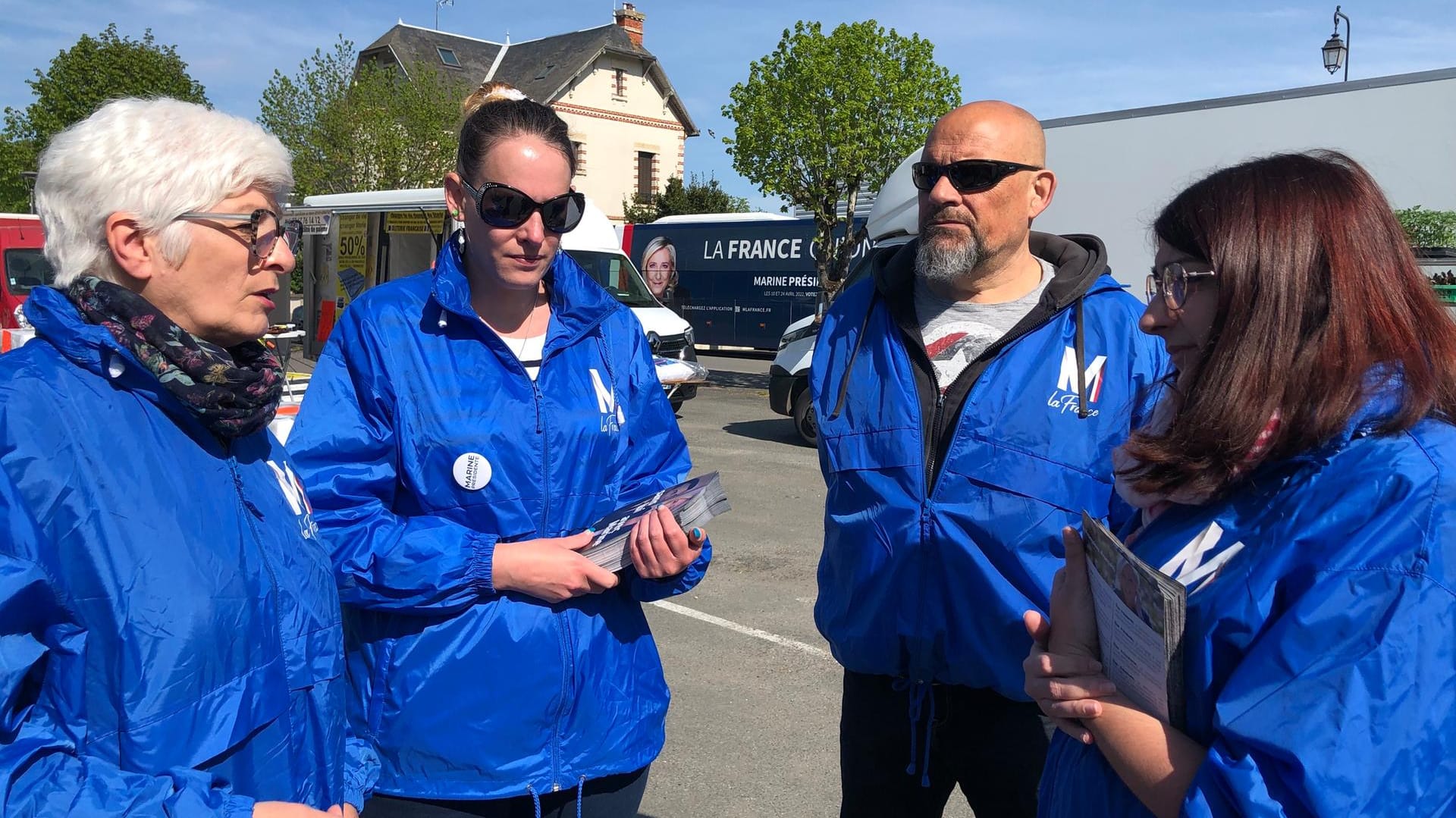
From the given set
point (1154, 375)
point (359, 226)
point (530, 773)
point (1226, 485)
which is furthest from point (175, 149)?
point (359, 226)

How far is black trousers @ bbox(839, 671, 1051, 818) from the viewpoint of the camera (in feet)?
8.15

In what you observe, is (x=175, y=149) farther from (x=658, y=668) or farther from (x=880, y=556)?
(x=880, y=556)

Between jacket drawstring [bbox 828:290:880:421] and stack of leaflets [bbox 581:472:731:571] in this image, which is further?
jacket drawstring [bbox 828:290:880:421]

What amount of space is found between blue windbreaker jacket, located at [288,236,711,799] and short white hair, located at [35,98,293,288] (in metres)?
0.61

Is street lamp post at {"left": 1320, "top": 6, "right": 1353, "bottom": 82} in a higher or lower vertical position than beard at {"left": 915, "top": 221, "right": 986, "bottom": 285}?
higher

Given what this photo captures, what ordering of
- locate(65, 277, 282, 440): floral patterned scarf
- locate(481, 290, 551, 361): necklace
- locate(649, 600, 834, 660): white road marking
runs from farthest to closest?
locate(649, 600, 834, 660): white road marking → locate(481, 290, 551, 361): necklace → locate(65, 277, 282, 440): floral patterned scarf

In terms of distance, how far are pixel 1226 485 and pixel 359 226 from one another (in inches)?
608

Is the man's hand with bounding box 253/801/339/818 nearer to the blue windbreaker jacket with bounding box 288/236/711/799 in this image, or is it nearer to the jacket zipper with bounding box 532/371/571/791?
the blue windbreaker jacket with bounding box 288/236/711/799

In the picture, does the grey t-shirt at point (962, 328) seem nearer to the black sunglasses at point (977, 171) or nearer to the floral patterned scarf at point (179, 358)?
the black sunglasses at point (977, 171)

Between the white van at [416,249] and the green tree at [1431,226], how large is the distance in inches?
310

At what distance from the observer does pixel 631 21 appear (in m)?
46.9

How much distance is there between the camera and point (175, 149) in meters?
1.58

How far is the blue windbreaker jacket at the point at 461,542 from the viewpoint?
210cm

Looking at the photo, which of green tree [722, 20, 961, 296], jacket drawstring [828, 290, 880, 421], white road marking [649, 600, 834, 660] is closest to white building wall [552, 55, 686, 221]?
green tree [722, 20, 961, 296]
